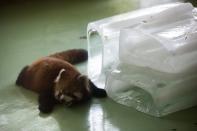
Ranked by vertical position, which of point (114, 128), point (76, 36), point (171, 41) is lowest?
point (114, 128)

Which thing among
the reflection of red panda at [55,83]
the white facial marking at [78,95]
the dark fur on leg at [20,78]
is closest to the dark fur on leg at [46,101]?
the reflection of red panda at [55,83]

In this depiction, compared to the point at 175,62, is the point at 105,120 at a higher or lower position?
lower

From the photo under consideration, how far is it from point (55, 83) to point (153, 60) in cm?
54

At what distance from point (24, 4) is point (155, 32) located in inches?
79.3

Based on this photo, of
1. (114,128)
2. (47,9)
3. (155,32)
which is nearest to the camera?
(114,128)

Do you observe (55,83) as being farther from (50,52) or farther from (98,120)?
(50,52)

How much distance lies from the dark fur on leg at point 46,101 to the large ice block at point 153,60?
291 millimetres

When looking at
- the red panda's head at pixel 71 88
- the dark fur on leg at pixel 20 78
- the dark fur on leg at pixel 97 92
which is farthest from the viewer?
the dark fur on leg at pixel 20 78

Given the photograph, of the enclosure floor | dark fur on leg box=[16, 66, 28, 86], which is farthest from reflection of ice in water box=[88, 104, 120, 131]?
dark fur on leg box=[16, 66, 28, 86]

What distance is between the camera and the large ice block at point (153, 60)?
2020mm

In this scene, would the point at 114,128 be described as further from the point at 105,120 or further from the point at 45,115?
the point at 45,115

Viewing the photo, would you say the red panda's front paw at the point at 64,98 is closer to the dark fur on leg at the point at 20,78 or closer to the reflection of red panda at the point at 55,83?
the reflection of red panda at the point at 55,83

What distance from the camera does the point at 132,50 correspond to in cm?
210

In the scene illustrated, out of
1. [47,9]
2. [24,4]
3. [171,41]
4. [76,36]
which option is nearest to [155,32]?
[171,41]
